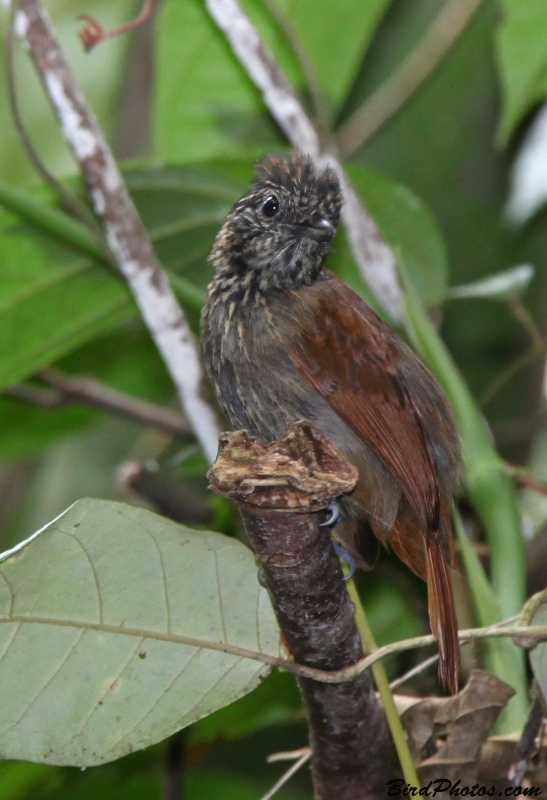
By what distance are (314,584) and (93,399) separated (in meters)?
1.92

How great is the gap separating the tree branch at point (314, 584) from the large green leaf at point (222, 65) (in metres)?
1.64

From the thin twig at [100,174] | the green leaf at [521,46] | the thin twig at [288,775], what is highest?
the thin twig at [100,174]

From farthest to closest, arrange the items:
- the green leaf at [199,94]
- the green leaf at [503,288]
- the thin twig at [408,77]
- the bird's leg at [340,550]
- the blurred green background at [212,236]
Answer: the thin twig at [408,77] → the green leaf at [199,94] → the blurred green background at [212,236] → the green leaf at [503,288] → the bird's leg at [340,550]

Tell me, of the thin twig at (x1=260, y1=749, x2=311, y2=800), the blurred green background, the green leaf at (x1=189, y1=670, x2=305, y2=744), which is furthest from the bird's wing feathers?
the green leaf at (x1=189, y1=670, x2=305, y2=744)

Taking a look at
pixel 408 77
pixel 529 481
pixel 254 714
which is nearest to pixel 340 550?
pixel 529 481

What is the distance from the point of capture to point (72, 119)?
7.94 feet

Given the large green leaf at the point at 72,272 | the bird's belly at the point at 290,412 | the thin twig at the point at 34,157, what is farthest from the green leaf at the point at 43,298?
the bird's belly at the point at 290,412

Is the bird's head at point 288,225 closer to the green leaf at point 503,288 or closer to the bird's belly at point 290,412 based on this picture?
the bird's belly at point 290,412

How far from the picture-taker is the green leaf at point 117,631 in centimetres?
170

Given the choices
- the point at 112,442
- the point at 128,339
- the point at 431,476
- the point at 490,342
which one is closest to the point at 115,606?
the point at 431,476

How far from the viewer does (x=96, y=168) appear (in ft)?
7.94

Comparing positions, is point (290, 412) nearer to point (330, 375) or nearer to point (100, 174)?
point (330, 375)

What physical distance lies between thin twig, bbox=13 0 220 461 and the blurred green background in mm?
251

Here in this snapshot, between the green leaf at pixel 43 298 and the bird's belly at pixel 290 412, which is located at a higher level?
the green leaf at pixel 43 298
